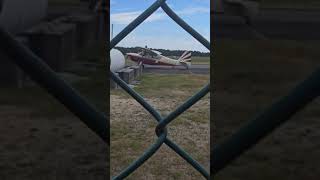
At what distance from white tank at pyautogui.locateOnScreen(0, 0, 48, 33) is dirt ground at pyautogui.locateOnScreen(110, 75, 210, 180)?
143 cm

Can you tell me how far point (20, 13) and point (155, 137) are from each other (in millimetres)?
2539

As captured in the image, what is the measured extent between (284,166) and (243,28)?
13 cm

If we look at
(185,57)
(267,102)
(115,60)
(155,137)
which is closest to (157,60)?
(185,57)

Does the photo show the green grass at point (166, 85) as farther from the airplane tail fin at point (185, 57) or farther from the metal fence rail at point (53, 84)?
the metal fence rail at point (53, 84)

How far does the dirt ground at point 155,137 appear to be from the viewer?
2.41 m

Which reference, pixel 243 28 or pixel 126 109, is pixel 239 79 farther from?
pixel 126 109

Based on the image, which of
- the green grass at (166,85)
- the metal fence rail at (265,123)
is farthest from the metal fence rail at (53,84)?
the green grass at (166,85)

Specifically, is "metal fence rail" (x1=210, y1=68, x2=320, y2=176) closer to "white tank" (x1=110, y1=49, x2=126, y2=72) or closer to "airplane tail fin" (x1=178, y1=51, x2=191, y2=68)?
"white tank" (x1=110, y1=49, x2=126, y2=72)

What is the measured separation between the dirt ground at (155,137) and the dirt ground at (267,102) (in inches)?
55.8

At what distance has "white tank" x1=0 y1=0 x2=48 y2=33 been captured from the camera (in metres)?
Answer: 0.36

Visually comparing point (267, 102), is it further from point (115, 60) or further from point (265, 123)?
point (115, 60)

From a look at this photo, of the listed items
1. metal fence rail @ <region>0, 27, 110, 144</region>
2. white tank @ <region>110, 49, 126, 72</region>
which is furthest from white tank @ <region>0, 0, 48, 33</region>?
white tank @ <region>110, 49, 126, 72</region>

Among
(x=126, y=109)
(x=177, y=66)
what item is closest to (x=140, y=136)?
(x=126, y=109)

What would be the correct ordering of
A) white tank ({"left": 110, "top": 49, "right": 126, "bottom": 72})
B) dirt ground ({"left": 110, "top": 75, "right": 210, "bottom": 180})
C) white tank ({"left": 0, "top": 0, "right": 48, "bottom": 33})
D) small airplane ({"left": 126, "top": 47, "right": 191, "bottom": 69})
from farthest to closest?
small airplane ({"left": 126, "top": 47, "right": 191, "bottom": 69}) < dirt ground ({"left": 110, "top": 75, "right": 210, "bottom": 180}) < white tank ({"left": 110, "top": 49, "right": 126, "bottom": 72}) < white tank ({"left": 0, "top": 0, "right": 48, "bottom": 33})
